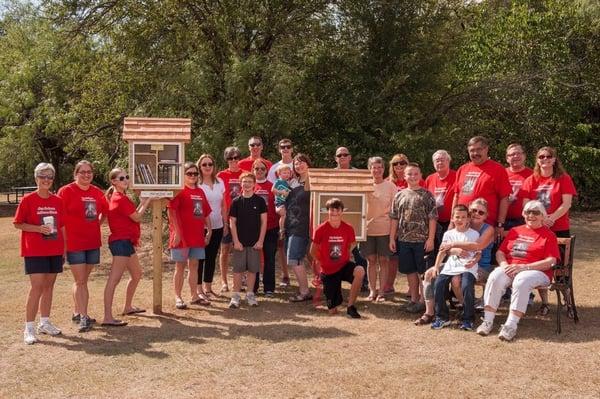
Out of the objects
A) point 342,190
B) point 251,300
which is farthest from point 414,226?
point 251,300

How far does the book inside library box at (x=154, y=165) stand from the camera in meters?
7.73

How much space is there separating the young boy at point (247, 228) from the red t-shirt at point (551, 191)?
134 inches

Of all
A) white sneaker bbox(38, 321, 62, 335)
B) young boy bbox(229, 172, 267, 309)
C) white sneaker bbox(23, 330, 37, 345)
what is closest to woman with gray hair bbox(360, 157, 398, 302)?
young boy bbox(229, 172, 267, 309)

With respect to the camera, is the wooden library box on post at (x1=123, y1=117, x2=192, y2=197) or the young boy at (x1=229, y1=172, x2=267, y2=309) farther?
the young boy at (x1=229, y1=172, x2=267, y2=309)

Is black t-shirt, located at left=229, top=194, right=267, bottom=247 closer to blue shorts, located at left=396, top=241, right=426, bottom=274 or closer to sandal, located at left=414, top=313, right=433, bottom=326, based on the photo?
blue shorts, located at left=396, top=241, right=426, bottom=274

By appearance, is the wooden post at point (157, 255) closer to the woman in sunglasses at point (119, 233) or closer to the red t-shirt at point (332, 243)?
the woman in sunglasses at point (119, 233)

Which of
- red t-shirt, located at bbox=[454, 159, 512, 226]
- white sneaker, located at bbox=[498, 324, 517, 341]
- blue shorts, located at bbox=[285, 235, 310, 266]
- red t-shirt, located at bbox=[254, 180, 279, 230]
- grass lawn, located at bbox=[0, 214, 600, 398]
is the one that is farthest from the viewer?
red t-shirt, located at bbox=[254, 180, 279, 230]

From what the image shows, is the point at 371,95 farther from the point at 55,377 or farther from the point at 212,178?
the point at 55,377

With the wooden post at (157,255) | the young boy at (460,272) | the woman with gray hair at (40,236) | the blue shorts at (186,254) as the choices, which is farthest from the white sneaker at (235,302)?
the young boy at (460,272)

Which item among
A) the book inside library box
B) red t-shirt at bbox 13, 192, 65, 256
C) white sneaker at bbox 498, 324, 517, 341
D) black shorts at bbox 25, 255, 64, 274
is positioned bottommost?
white sneaker at bbox 498, 324, 517, 341

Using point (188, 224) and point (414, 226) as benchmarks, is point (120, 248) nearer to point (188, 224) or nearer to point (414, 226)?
point (188, 224)

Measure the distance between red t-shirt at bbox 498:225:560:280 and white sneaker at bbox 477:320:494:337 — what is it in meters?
0.77

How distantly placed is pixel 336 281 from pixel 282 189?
5.38ft

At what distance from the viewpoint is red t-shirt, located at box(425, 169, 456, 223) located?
7.90 metres
